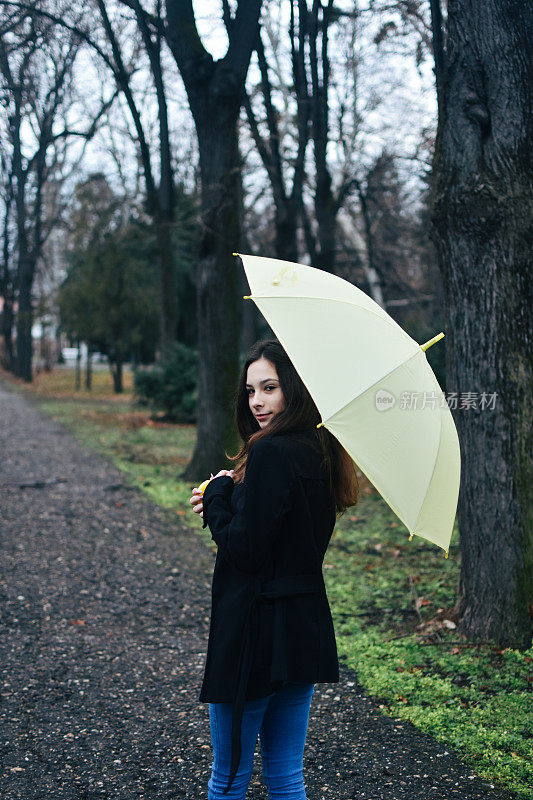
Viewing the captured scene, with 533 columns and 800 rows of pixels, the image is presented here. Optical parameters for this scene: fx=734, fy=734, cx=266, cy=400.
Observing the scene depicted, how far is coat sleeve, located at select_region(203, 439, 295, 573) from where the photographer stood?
2.03 meters

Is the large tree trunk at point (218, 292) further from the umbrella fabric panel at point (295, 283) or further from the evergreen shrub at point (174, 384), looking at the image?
the evergreen shrub at point (174, 384)

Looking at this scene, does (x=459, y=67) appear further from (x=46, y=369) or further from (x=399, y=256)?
(x=46, y=369)

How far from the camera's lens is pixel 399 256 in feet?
71.2

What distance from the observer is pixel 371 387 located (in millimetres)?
2184

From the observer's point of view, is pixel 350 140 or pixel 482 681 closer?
pixel 482 681

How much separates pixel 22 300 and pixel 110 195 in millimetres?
5735

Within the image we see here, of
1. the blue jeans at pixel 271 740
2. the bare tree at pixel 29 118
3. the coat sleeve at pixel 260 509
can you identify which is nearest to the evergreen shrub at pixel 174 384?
the bare tree at pixel 29 118

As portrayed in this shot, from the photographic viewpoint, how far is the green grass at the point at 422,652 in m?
3.48

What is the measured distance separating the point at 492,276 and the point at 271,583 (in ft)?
9.55

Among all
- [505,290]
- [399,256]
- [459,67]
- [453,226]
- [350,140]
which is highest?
[350,140]

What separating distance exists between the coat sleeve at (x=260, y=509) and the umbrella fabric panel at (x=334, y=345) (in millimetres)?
196

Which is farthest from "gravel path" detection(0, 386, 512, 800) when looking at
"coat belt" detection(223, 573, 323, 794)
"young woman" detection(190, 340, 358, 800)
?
"coat belt" detection(223, 573, 323, 794)

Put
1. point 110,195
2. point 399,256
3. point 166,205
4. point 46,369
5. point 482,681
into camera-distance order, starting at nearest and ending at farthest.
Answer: point 482,681
point 166,205
point 399,256
point 110,195
point 46,369

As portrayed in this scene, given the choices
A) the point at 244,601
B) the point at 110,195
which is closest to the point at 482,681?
the point at 244,601
